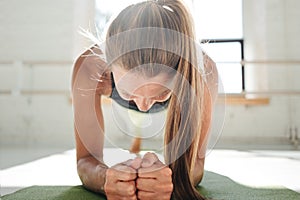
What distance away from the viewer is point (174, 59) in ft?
2.00

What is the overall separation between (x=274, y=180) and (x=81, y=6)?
8.43 ft

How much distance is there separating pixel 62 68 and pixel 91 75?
2215 millimetres

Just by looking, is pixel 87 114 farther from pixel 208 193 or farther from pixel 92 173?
pixel 208 193

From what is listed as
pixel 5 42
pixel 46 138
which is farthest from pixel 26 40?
pixel 46 138

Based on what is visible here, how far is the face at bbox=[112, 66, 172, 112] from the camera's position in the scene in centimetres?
62

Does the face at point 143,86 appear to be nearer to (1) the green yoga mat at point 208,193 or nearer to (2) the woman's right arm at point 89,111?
(2) the woman's right arm at point 89,111

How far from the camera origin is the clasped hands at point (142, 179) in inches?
22.9

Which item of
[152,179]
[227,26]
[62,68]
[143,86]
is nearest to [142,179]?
[152,179]

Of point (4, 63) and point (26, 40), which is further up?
point (26, 40)

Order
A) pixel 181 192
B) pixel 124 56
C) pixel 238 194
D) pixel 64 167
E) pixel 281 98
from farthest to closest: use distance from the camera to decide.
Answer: pixel 281 98, pixel 64 167, pixel 238 194, pixel 181 192, pixel 124 56

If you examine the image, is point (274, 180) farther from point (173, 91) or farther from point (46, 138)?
point (46, 138)

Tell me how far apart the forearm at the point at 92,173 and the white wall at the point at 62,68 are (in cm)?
200

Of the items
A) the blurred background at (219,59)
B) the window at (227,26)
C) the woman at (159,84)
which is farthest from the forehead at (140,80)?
the window at (227,26)

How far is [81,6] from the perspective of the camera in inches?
124
